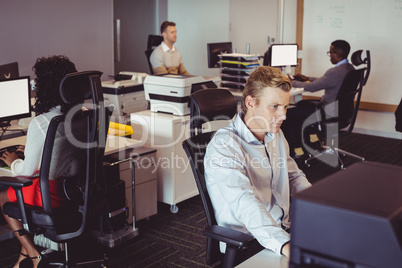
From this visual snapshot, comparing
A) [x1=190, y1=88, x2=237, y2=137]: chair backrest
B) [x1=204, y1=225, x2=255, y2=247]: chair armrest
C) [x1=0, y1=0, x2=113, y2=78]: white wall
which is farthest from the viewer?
[x1=0, y1=0, x2=113, y2=78]: white wall

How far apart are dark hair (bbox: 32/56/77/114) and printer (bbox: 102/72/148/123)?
1377 millimetres

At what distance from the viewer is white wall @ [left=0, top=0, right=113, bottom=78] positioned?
17.6 ft

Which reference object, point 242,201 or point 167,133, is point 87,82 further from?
point 167,133

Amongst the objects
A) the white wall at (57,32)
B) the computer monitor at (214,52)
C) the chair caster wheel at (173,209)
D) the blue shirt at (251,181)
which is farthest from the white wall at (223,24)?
the blue shirt at (251,181)

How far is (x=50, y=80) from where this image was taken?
2502mm

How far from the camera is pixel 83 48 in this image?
618 centimetres

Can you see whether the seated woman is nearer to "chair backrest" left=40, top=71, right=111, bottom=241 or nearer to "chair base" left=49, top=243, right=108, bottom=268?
"chair backrest" left=40, top=71, right=111, bottom=241

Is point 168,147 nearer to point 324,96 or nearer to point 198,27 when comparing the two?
point 324,96

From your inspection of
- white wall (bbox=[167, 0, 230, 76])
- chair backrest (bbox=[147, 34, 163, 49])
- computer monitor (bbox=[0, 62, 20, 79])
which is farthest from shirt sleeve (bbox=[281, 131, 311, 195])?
white wall (bbox=[167, 0, 230, 76])

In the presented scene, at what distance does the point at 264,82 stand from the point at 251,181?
15.1 inches

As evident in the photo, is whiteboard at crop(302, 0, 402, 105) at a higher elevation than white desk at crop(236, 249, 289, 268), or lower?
higher

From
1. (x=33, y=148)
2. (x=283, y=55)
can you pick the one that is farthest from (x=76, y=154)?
(x=283, y=55)

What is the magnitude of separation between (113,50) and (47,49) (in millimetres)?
1102

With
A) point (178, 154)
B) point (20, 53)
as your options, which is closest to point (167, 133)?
point (178, 154)
